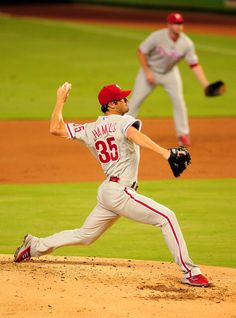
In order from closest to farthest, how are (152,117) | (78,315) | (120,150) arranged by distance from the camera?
1. (78,315)
2. (120,150)
3. (152,117)

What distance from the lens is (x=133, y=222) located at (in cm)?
1185

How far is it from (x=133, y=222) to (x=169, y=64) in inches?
180

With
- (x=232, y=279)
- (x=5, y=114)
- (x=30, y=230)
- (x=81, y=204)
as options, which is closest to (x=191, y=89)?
(x=5, y=114)

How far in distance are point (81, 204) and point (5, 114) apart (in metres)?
6.86

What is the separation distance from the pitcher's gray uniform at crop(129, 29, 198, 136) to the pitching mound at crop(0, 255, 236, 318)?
6.33 metres

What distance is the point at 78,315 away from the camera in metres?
8.02

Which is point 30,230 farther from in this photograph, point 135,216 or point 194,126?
point 194,126

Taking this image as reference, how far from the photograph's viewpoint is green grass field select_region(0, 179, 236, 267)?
1052 cm

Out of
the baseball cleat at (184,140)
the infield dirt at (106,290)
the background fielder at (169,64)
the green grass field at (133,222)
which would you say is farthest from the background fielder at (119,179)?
the baseball cleat at (184,140)

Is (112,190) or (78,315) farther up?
(112,190)

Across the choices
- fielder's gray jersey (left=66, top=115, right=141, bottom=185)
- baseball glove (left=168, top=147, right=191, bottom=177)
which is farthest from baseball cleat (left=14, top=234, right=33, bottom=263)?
baseball glove (left=168, top=147, right=191, bottom=177)

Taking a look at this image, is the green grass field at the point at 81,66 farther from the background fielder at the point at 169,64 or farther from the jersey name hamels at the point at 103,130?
the jersey name hamels at the point at 103,130

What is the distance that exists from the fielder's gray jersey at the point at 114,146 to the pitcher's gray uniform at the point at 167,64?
6.78 meters

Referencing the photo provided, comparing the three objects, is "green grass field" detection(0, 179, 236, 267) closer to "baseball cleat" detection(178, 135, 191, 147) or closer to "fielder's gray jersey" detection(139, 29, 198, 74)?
"baseball cleat" detection(178, 135, 191, 147)
